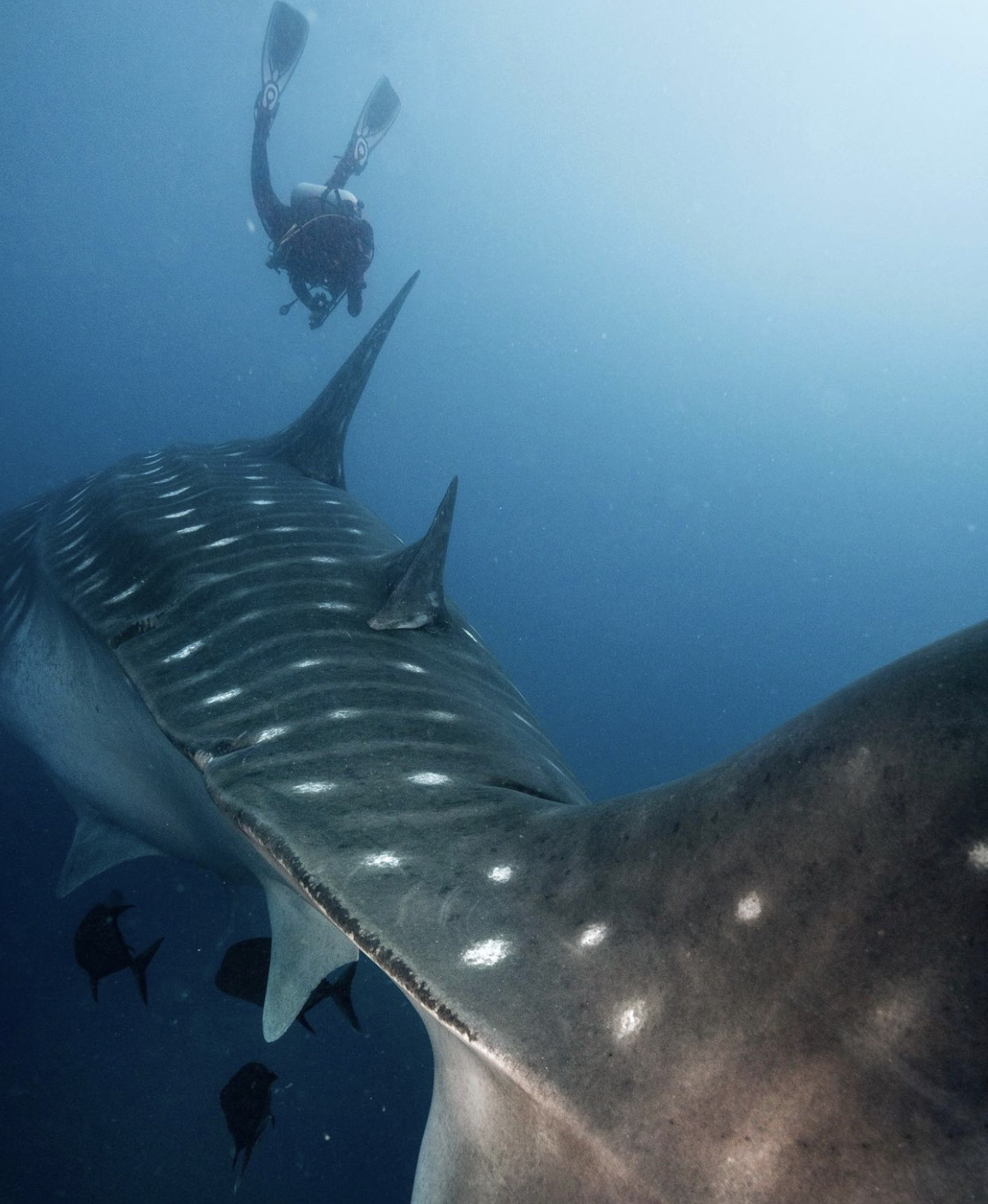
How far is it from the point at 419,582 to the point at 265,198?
1104cm

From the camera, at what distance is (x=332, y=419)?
465 cm

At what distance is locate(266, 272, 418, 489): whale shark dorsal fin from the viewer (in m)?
4.63

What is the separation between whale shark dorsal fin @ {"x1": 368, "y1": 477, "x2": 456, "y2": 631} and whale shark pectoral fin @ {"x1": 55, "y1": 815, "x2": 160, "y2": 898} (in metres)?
2.06

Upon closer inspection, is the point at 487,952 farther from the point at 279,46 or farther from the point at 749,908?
the point at 279,46

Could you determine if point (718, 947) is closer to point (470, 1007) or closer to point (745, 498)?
point (470, 1007)

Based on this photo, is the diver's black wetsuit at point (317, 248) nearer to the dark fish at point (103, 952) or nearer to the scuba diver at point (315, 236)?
the scuba diver at point (315, 236)

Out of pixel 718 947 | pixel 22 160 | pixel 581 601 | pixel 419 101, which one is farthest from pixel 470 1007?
pixel 419 101

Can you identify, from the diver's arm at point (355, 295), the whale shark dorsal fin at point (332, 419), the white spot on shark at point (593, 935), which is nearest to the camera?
the white spot on shark at point (593, 935)

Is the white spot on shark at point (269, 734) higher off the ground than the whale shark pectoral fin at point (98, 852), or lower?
higher

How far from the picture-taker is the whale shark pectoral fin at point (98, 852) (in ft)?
11.9

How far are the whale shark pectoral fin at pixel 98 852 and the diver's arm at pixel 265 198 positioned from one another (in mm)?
9227

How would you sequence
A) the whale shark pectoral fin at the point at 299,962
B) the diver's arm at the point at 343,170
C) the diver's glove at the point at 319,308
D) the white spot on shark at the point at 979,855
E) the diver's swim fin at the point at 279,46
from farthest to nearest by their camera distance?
the diver's swim fin at the point at 279,46 < the diver's arm at the point at 343,170 < the diver's glove at the point at 319,308 < the whale shark pectoral fin at the point at 299,962 < the white spot on shark at the point at 979,855

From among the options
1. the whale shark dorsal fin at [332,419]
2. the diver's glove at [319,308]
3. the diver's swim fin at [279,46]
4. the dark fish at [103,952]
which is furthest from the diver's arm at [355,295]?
the dark fish at [103,952]

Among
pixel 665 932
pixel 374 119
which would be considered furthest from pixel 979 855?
pixel 374 119
